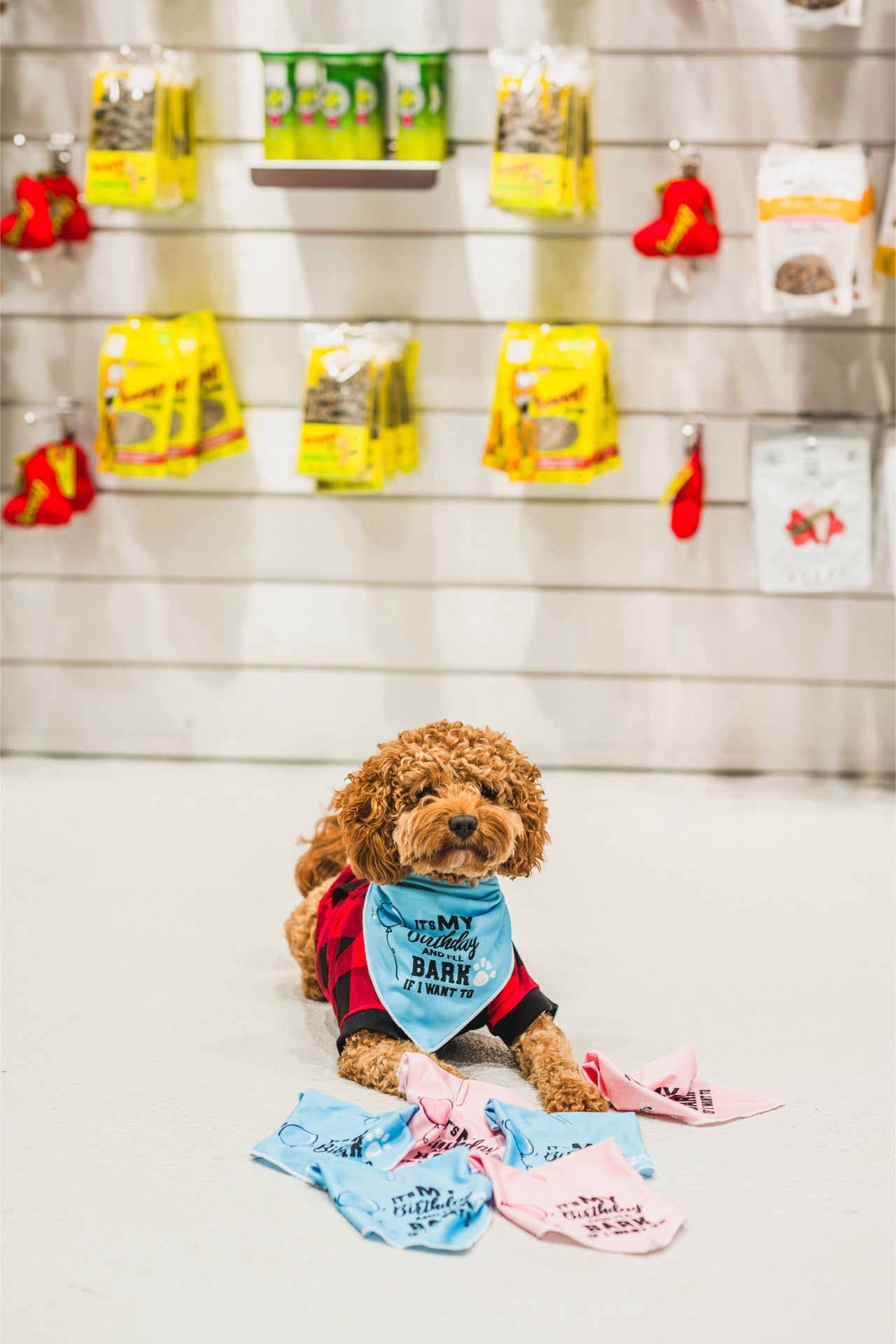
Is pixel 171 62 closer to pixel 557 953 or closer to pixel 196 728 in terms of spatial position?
pixel 196 728

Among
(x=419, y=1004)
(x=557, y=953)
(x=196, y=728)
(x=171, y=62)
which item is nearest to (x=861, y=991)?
(x=557, y=953)

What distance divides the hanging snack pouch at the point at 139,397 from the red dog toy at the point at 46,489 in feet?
0.56

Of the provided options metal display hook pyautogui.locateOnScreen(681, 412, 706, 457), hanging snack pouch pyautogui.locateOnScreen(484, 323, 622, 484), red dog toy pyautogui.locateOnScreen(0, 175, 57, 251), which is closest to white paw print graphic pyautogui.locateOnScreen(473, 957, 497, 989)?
hanging snack pouch pyautogui.locateOnScreen(484, 323, 622, 484)

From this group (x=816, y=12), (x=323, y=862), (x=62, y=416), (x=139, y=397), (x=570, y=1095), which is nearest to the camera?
(x=570, y=1095)

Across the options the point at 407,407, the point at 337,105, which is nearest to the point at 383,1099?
the point at 407,407

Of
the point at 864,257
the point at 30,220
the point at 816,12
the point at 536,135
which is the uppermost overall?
the point at 816,12

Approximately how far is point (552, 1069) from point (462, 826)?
34cm

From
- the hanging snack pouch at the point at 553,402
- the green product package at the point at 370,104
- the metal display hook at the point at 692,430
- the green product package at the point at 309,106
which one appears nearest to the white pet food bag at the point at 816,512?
the metal display hook at the point at 692,430

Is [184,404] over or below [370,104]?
below

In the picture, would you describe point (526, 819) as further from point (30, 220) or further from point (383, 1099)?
point (30, 220)

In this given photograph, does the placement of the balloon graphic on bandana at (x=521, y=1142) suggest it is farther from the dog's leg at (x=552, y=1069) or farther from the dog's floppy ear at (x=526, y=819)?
the dog's floppy ear at (x=526, y=819)

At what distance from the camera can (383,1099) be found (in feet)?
5.13

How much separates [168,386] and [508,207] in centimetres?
84

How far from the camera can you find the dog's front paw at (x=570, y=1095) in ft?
4.96
